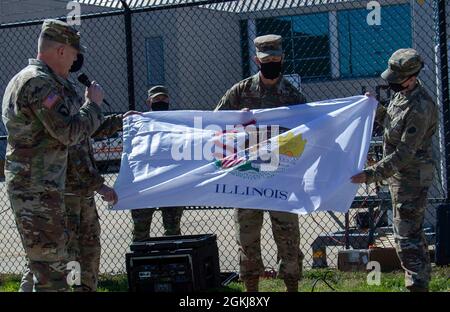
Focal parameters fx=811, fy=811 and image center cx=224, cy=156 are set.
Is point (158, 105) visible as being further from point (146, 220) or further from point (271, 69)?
point (271, 69)

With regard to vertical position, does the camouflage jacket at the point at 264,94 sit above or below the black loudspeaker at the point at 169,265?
above

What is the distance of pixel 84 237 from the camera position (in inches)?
246

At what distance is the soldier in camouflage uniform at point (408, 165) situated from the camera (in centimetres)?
620

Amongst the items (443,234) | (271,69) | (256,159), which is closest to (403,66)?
(271,69)

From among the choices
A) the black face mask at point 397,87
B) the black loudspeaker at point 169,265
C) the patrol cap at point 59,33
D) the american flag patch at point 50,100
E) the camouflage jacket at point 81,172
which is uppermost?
the patrol cap at point 59,33

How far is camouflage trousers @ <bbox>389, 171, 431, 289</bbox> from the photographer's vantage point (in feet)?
20.7

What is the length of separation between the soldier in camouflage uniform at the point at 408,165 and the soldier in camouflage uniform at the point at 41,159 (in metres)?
2.36

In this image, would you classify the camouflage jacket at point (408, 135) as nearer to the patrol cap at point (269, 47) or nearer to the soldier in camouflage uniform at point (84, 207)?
the patrol cap at point (269, 47)

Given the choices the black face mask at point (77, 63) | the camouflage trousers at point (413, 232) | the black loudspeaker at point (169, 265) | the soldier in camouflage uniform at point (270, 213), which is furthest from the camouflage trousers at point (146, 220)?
the camouflage trousers at point (413, 232)

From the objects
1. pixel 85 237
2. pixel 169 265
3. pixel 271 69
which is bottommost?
pixel 169 265

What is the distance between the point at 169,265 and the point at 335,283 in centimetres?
176
